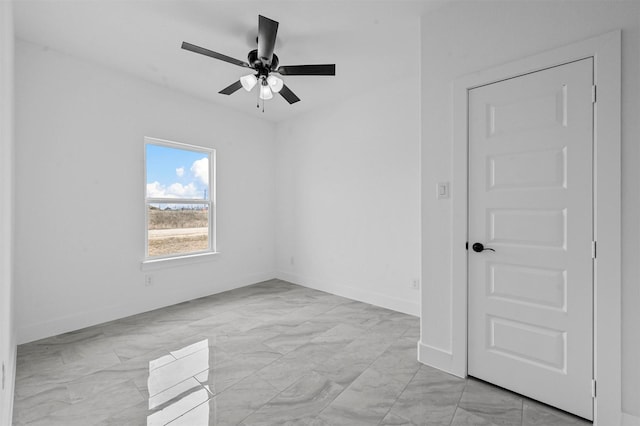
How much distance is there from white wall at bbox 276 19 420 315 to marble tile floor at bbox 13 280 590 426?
2.57 ft

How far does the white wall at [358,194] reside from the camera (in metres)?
3.58

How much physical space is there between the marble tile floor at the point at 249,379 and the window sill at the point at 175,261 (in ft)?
2.05

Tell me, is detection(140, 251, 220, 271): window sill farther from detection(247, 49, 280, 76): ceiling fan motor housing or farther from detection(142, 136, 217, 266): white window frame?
detection(247, 49, 280, 76): ceiling fan motor housing

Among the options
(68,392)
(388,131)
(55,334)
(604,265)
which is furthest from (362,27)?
(55,334)

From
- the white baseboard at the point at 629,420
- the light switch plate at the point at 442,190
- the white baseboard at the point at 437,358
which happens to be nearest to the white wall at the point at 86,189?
the white baseboard at the point at 437,358

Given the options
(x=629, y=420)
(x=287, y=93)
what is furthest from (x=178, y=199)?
(x=629, y=420)

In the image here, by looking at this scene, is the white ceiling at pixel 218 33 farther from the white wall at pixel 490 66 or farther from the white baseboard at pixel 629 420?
the white baseboard at pixel 629 420

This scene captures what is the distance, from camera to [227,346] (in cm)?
276

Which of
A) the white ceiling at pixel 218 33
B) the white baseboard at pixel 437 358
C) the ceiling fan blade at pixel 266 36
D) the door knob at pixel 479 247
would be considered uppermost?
the white ceiling at pixel 218 33

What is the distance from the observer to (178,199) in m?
4.05

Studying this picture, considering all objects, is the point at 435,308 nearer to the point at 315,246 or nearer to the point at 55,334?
the point at 315,246

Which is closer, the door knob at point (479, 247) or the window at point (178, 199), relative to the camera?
the door knob at point (479, 247)

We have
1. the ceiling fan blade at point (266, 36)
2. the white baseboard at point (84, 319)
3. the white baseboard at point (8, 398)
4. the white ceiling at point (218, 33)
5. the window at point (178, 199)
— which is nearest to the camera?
the white baseboard at point (8, 398)

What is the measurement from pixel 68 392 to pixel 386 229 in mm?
3340
